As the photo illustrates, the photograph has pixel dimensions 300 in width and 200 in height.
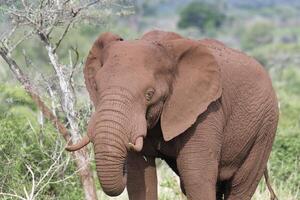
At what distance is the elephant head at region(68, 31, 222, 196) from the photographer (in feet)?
19.9

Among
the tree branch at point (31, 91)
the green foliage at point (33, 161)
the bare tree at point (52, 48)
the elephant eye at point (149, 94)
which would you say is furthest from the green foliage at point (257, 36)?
the elephant eye at point (149, 94)

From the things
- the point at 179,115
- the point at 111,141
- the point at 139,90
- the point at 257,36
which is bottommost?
the point at 257,36

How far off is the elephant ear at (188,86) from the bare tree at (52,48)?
173 centimetres

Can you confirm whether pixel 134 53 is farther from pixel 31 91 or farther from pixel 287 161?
pixel 287 161

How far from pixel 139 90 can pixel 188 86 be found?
580 millimetres

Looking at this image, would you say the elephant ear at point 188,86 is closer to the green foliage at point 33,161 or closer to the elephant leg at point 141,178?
the elephant leg at point 141,178

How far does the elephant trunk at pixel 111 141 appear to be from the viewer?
6.01m

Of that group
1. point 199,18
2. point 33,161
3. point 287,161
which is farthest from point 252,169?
point 199,18

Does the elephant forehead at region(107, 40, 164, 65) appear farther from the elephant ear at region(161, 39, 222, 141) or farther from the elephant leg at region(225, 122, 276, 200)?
the elephant leg at region(225, 122, 276, 200)

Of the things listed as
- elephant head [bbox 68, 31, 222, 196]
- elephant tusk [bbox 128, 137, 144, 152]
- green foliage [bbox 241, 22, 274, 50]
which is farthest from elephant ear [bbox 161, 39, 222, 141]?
green foliage [bbox 241, 22, 274, 50]

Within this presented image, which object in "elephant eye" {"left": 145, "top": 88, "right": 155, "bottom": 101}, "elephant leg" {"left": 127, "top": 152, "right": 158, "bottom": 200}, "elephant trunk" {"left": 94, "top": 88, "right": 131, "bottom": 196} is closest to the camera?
"elephant trunk" {"left": 94, "top": 88, "right": 131, "bottom": 196}

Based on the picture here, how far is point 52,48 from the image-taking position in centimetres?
855

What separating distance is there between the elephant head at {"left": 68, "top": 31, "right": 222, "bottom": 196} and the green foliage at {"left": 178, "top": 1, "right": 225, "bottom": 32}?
7303cm

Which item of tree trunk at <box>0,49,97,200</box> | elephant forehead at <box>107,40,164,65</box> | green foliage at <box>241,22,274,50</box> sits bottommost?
green foliage at <box>241,22,274,50</box>
